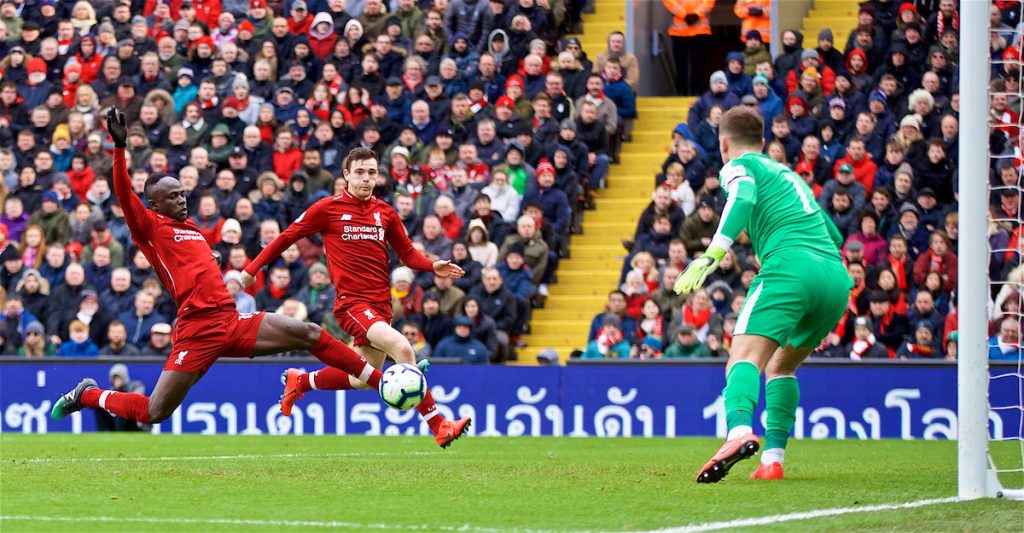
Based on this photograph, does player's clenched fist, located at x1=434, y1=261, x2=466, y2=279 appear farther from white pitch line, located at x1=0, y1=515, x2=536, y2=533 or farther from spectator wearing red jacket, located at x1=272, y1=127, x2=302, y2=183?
spectator wearing red jacket, located at x1=272, y1=127, x2=302, y2=183

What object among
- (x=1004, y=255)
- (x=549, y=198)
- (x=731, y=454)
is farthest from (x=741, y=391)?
(x=549, y=198)

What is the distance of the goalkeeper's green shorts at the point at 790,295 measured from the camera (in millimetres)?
9250

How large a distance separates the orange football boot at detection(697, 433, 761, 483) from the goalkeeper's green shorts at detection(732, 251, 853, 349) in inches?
27.1

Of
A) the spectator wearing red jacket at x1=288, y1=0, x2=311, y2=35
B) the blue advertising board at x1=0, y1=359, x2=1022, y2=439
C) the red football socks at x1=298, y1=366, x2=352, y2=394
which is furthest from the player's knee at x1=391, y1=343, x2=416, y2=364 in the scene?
the spectator wearing red jacket at x1=288, y1=0, x2=311, y2=35

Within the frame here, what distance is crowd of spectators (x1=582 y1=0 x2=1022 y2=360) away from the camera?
17031 millimetres

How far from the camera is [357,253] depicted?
12.5 meters

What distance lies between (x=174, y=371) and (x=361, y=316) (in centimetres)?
214

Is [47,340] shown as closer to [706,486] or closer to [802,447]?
[802,447]

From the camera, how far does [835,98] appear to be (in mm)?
19406

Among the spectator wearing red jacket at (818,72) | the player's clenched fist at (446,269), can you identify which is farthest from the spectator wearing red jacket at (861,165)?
the player's clenched fist at (446,269)

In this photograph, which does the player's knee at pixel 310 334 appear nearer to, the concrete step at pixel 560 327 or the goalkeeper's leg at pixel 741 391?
the goalkeeper's leg at pixel 741 391

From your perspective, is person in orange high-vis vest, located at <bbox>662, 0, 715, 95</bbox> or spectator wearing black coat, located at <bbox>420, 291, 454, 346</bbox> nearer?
spectator wearing black coat, located at <bbox>420, 291, 454, 346</bbox>

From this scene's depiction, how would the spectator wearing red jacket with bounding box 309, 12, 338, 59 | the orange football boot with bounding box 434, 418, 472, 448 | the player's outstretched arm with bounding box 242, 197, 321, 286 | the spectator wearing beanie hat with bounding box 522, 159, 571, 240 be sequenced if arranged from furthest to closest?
the spectator wearing red jacket with bounding box 309, 12, 338, 59
the spectator wearing beanie hat with bounding box 522, 159, 571, 240
the player's outstretched arm with bounding box 242, 197, 321, 286
the orange football boot with bounding box 434, 418, 472, 448

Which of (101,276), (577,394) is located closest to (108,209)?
(101,276)
